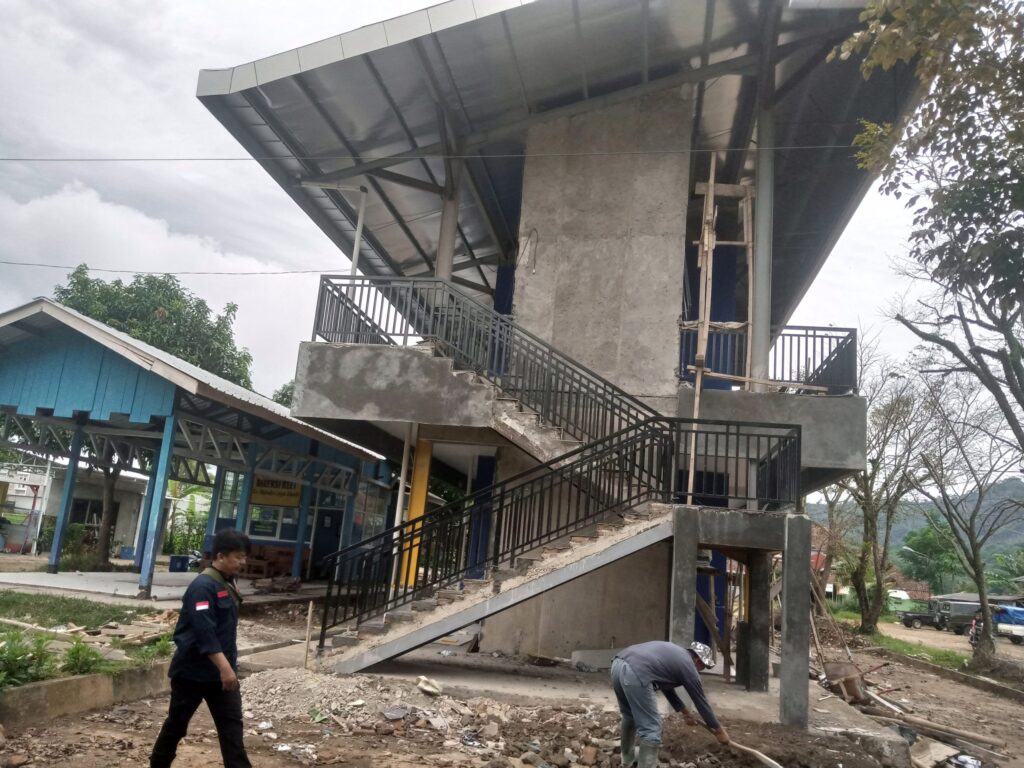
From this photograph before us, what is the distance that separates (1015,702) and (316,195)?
16.8 meters

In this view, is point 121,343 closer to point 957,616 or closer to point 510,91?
point 510,91

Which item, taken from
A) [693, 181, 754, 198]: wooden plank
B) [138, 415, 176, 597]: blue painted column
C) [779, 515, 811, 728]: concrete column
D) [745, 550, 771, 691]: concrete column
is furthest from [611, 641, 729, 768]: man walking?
[138, 415, 176, 597]: blue painted column

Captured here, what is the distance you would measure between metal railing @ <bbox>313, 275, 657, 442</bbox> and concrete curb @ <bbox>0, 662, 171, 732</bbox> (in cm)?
510

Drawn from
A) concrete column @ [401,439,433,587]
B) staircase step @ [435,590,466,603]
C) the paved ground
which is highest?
concrete column @ [401,439,433,587]

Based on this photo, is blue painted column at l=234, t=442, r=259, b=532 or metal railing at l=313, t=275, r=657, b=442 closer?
metal railing at l=313, t=275, r=657, b=442

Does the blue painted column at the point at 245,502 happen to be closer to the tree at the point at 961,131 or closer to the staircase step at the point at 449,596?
the staircase step at the point at 449,596

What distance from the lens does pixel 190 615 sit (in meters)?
4.61

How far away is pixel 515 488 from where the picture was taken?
9.11 metres

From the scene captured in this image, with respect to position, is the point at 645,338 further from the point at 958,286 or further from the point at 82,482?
the point at 82,482

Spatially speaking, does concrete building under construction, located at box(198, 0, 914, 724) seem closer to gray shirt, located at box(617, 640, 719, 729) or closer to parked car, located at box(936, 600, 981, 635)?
gray shirt, located at box(617, 640, 719, 729)

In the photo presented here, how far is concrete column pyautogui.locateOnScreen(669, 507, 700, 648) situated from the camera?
8406mm

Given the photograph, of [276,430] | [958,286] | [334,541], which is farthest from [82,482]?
[958,286]

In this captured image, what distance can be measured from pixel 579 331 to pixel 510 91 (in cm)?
410

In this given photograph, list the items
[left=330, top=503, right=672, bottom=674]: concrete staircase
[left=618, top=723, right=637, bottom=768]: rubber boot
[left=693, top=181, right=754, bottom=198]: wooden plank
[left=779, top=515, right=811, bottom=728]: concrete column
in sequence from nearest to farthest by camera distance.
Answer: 1. [left=618, top=723, right=637, bottom=768]: rubber boot
2. [left=779, top=515, right=811, bottom=728]: concrete column
3. [left=330, top=503, right=672, bottom=674]: concrete staircase
4. [left=693, top=181, right=754, bottom=198]: wooden plank
